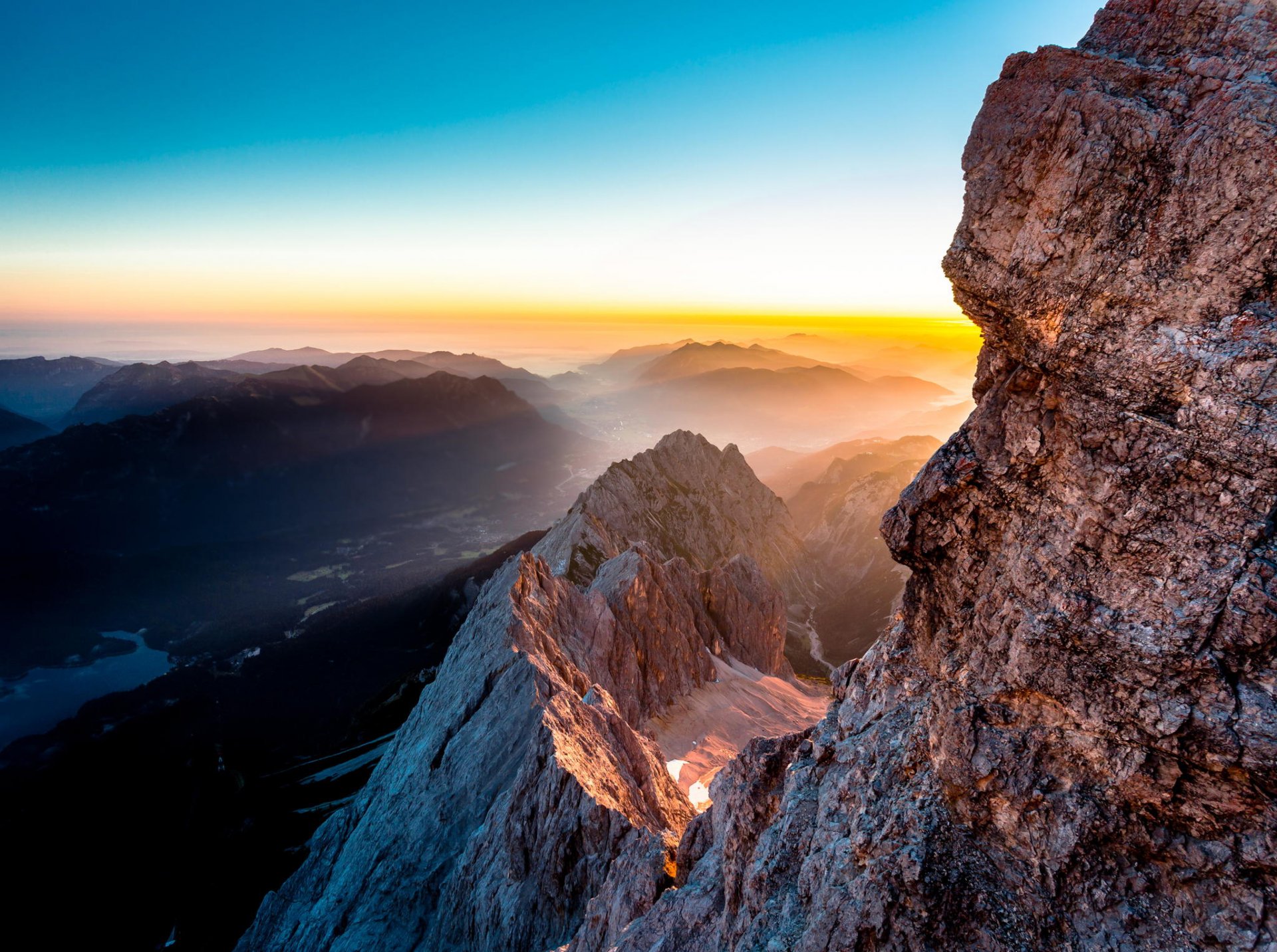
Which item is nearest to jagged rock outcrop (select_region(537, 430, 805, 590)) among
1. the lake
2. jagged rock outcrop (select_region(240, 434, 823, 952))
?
jagged rock outcrop (select_region(240, 434, 823, 952))

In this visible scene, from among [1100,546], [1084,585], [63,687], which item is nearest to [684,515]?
[1084,585]

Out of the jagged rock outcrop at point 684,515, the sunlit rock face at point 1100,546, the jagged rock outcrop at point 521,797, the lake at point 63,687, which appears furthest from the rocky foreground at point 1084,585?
the lake at point 63,687

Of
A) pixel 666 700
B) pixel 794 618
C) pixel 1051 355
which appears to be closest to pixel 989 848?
pixel 1051 355

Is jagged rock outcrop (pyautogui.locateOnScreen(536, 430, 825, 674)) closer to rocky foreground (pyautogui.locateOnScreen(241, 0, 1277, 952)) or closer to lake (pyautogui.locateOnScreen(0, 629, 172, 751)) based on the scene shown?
rocky foreground (pyautogui.locateOnScreen(241, 0, 1277, 952))

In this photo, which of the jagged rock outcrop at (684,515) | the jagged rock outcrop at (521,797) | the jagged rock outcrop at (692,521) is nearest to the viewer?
the jagged rock outcrop at (521,797)

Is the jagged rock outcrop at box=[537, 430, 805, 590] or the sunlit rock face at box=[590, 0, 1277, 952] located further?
the jagged rock outcrop at box=[537, 430, 805, 590]

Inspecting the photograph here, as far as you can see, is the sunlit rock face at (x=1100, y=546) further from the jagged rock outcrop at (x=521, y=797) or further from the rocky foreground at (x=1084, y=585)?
the jagged rock outcrop at (x=521, y=797)

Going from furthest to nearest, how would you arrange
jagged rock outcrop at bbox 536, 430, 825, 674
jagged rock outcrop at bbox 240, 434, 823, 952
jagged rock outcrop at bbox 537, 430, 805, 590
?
jagged rock outcrop at bbox 536, 430, 825, 674
jagged rock outcrop at bbox 537, 430, 805, 590
jagged rock outcrop at bbox 240, 434, 823, 952

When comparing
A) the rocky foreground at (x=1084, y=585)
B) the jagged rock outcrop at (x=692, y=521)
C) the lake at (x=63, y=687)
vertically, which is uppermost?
the rocky foreground at (x=1084, y=585)
